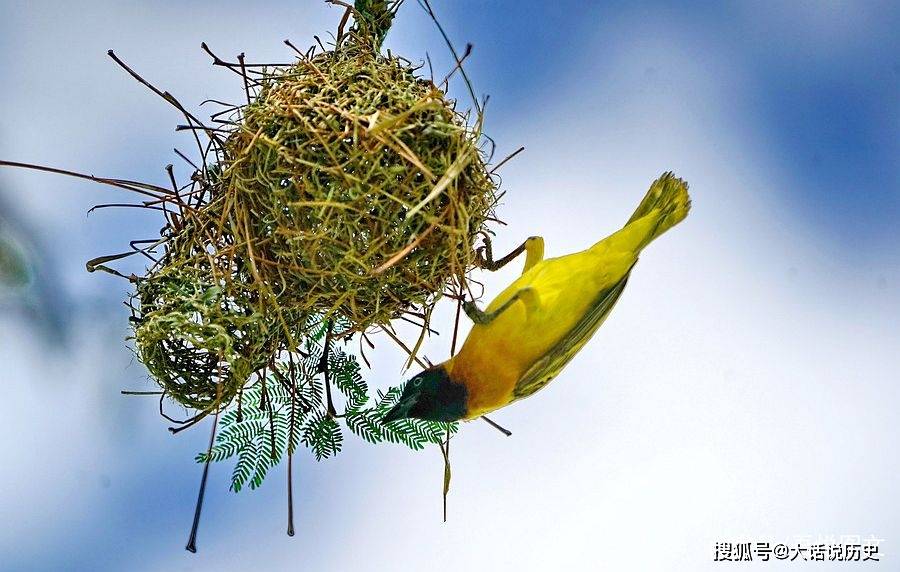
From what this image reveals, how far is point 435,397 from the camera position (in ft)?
3.22

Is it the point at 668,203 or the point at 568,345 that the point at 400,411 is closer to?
the point at 568,345

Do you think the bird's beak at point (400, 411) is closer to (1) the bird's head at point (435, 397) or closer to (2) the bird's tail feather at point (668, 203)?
(1) the bird's head at point (435, 397)

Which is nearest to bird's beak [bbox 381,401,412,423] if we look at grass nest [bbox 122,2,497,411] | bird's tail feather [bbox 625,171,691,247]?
grass nest [bbox 122,2,497,411]

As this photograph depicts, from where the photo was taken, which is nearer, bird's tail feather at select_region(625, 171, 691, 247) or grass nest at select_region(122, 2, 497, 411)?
grass nest at select_region(122, 2, 497, 411)

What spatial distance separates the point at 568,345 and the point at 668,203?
0.69 feet

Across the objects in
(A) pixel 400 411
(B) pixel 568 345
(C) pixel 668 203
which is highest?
(C) pixel 668 203

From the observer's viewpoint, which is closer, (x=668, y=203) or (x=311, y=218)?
(x=311, y=218)

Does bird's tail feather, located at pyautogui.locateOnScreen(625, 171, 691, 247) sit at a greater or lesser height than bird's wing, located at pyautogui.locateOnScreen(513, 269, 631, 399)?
greater

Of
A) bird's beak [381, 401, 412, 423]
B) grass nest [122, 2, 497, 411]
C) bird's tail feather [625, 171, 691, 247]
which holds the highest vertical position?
bird's tail feather [625, 171, 691, 247]

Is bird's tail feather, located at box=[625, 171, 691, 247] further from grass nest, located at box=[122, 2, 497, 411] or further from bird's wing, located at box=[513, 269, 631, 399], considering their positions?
grass nest, located at box=[122, 2, 497, 411]

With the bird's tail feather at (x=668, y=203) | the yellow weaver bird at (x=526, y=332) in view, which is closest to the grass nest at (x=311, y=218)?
the yellow weaver bird at (x=526, y=332)

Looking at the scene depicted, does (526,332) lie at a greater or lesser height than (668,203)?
lesser

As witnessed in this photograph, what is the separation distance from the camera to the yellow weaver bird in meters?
0.97

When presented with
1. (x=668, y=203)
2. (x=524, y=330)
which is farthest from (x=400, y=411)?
(x=668, y=203)
